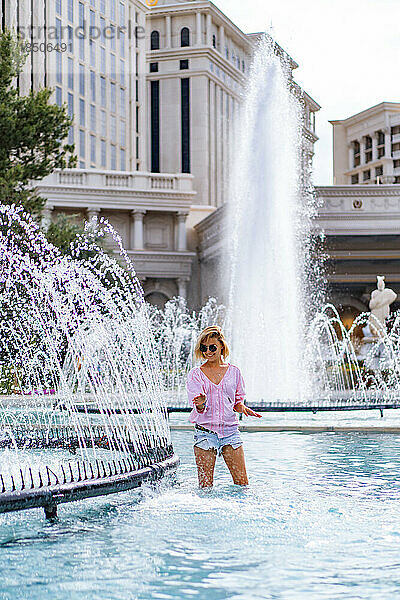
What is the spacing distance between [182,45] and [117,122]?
8.45 metres

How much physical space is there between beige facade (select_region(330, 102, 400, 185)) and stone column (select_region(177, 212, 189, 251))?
47208 millimetres

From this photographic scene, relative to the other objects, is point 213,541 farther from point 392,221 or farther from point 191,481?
point 392,221

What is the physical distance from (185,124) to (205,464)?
213 ft

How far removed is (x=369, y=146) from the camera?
308 ft

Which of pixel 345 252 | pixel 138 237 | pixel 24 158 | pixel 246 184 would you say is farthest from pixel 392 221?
pixel 24 158

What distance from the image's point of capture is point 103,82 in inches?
2692

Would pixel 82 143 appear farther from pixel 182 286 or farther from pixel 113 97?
pixel 182 286

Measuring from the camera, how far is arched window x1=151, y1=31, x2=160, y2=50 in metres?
72.2

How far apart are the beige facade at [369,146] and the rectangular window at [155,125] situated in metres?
26.3

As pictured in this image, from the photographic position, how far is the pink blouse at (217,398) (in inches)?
233

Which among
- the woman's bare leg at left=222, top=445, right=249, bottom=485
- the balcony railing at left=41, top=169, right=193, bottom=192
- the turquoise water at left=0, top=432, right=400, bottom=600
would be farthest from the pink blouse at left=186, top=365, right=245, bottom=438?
the balcony railing at left=41, top=169, right=193, bottom=192

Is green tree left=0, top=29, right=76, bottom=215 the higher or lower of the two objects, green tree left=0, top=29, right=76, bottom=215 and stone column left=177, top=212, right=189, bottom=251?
the lower

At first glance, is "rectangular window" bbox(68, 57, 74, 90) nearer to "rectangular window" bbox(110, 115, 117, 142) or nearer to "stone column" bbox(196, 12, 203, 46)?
"rectangular window" bbox(110, 115, 117, 142)

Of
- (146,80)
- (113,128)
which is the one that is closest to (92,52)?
(146,80)
